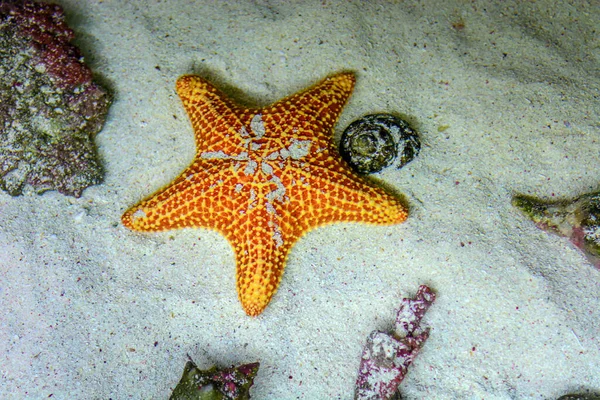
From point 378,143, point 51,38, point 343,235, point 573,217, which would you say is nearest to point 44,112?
point 51,38

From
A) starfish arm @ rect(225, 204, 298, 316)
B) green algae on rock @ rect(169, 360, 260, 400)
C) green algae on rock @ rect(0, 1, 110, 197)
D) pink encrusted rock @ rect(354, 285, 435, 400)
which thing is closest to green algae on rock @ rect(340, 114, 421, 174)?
starfish arm @ rect(225, 204, 298, 316)

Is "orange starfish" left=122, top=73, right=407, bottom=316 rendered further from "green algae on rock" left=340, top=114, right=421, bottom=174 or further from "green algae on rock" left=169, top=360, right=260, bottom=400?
"green algae on rock" left=169, top=360, right=260, bottom=400

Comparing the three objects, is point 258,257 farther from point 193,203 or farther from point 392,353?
point 392,353

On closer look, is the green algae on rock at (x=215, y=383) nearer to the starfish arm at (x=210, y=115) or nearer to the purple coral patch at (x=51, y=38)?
the starfish arm at (x=210, y=115)

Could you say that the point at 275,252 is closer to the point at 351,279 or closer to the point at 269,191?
the point at 269,191

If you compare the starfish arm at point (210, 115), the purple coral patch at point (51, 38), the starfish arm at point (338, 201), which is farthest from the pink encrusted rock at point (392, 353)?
the purple coral patch at point (51, 38)
